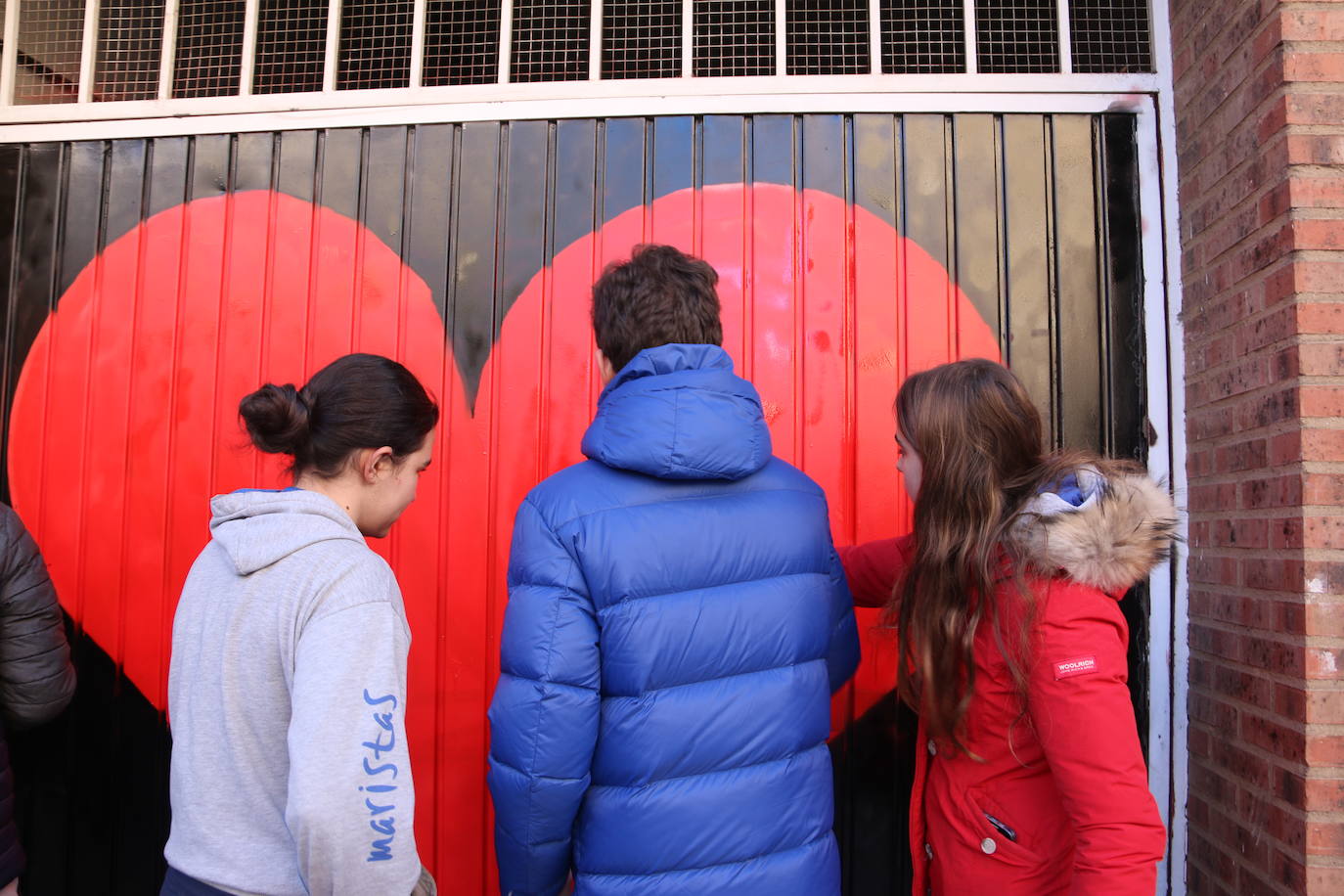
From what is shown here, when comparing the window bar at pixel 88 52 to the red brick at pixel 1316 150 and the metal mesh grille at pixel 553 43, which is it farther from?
the red brick at pixel 1316 150

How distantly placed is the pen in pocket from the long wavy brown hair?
5.3 inches

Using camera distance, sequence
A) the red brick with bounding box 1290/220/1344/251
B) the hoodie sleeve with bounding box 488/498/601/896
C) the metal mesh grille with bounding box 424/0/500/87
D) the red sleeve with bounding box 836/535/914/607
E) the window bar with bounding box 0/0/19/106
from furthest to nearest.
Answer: the window bar with bounding box 0/0/19/106, the metal mesh grille with bounding box 424/0/500/87, the red sleeve with bounding box 836/535/914/607, the red brick with bounding box 1290/220/1344/251, the hoodie sleeve with bounding box 488/498/601/896

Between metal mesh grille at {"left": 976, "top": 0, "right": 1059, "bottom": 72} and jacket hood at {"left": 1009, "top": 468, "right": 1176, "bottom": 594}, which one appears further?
metal mesh grille at {"left": 976, "top": 0, "right": 1059, "bottom": 72}

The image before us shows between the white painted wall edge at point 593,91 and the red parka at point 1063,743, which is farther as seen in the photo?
the white painted wall edge at point 593,91

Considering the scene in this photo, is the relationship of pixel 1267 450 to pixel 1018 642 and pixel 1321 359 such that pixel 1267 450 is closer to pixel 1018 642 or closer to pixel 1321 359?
→ pixel 1321 359

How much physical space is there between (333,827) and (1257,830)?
2.06m

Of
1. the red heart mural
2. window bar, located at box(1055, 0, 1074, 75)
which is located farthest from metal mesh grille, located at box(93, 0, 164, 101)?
window bar, located at box(1055, 0, 1074, 75)

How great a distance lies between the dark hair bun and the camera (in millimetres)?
1336

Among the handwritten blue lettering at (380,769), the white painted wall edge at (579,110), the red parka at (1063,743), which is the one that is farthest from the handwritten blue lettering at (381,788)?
the white painted wall edge at (579,110)

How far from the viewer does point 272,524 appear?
1.26 metres

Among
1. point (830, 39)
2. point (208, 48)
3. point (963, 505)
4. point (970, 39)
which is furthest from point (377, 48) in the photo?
point (963, 505)

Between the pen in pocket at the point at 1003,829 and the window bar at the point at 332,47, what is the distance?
111 inches

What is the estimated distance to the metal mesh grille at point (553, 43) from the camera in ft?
8.56

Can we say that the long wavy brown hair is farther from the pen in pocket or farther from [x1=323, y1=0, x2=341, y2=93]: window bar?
[x1=323, y1=0, x2=341, y2=93]: window bar
